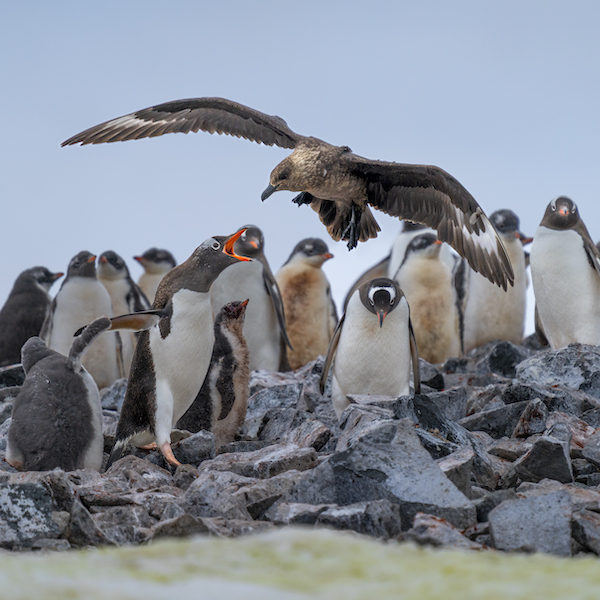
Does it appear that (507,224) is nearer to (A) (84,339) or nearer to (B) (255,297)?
(B) (255,297)

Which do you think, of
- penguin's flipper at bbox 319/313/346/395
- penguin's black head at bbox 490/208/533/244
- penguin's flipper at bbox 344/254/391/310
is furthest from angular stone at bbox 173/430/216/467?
penguin's flipper at bbox 344/254/391/310

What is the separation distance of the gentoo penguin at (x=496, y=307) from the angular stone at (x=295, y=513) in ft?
28.5

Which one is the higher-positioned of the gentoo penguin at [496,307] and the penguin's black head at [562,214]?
the penguin's black head at [562,214]

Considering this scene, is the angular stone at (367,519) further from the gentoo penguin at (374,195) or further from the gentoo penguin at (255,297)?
the gentoo penguin at (255,297)

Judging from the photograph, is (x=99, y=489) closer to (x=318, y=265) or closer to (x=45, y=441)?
(x=45, y=441)

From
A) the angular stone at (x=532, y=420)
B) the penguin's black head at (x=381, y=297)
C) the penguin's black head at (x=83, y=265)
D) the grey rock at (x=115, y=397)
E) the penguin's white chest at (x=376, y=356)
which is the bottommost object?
the grey rock at (x=115, y=397)

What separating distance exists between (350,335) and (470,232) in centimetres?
134

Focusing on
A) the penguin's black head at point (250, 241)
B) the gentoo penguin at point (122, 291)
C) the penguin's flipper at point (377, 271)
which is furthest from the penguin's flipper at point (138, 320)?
the penguin's flipper at point (377, 271)

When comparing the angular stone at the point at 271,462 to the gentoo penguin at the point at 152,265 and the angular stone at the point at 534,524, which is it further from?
the gentoo penguin at the point at 152,265

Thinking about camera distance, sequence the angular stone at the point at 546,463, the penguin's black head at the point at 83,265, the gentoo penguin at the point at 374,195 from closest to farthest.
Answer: the angular stone at the point at 546,463
the gentoo penguin at the point at 374,195
the penguin's black head at the point at 83,265

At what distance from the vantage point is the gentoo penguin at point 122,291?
1236 centimetres

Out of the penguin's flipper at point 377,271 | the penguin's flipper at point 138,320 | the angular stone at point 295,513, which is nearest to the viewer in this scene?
the angular stone at point 295,513

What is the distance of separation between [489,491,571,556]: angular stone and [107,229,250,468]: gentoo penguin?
109 inches

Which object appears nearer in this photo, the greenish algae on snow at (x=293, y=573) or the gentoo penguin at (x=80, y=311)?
the greenish algae on snow at (x=293, y=573)
